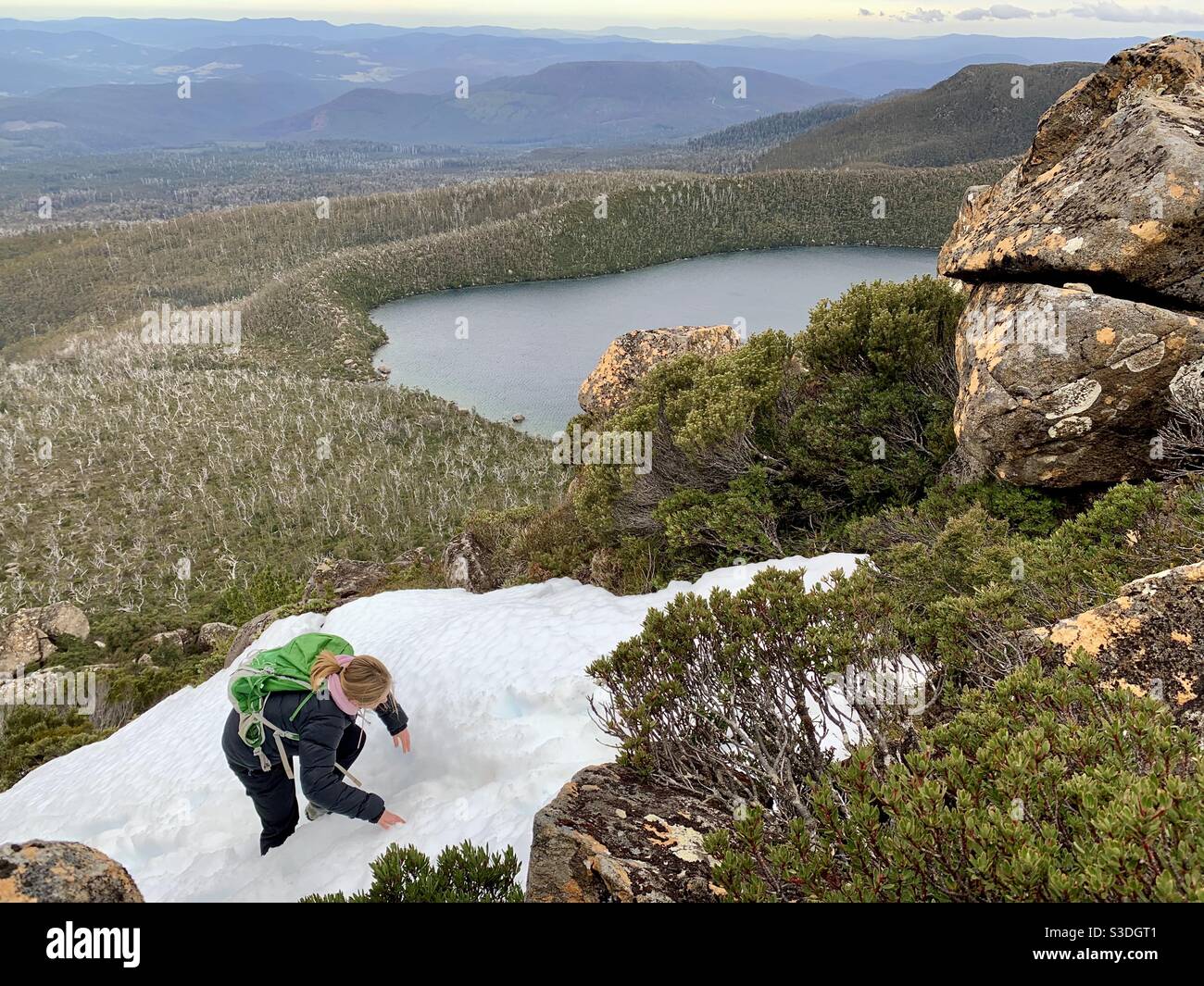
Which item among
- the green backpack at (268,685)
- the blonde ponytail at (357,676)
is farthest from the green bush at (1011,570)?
the green backpack at (268,685)

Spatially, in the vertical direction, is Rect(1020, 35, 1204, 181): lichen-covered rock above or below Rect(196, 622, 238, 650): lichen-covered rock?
above

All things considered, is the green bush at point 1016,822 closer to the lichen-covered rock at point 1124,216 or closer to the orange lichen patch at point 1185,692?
the orange lichen patch at point 1185,692

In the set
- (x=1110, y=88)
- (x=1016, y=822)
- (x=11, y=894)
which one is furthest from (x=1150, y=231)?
(x=11, y=894)

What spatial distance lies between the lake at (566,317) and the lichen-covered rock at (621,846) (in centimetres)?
4340

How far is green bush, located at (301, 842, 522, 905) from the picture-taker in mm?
4004

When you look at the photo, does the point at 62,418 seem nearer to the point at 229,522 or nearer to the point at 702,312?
the point at 229,522

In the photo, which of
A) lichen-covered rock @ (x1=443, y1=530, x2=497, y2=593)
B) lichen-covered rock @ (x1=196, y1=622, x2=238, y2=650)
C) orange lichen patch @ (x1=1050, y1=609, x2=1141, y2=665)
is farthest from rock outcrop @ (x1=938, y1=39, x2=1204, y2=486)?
lichen-covered rock @ (x1=196, y1=622, x2=238, y2=650)

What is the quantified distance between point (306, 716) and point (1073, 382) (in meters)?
8.85

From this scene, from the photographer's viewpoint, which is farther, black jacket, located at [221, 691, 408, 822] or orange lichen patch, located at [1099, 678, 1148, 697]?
black jacket, located at [221, 691, 408, 822]

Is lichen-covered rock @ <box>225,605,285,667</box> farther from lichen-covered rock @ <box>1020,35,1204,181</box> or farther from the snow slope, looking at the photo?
lichen-covered rock @ <box>1020,35,1204,181</box>

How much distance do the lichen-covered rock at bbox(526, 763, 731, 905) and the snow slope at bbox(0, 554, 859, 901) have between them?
1118 mm

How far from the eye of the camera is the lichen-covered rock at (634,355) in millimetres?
19203

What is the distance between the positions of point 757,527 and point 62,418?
5080 centimetres

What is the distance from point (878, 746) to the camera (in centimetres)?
471
